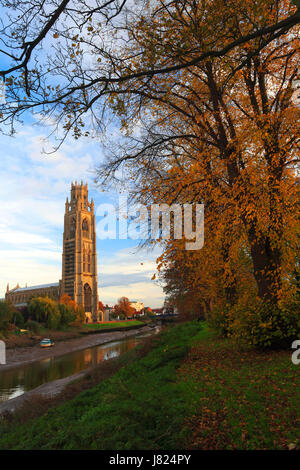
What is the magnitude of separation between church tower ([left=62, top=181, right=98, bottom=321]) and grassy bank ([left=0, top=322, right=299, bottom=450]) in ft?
409

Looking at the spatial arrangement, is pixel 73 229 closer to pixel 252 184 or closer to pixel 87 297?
pixel 87 297

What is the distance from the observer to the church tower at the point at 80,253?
447 ft

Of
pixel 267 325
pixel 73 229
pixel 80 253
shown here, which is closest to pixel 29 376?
pixel 267 325

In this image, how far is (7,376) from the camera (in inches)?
1018

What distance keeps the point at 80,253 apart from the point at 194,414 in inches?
5483

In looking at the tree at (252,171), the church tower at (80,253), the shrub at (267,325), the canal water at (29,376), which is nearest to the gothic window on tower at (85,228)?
the church tower at (80,253)

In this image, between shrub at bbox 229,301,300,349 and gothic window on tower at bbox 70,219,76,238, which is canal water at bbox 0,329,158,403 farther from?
gothic window on tower at bbox 70,219,76,238

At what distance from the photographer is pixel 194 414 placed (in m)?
5.66

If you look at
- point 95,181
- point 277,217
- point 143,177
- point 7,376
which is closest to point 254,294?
point 277,217

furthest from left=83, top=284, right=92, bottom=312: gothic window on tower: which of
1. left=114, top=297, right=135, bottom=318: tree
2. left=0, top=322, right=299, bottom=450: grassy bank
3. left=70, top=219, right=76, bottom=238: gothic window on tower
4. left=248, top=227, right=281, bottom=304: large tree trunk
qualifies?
left=248, top=227, right=281, bottom=304: large tree trunk

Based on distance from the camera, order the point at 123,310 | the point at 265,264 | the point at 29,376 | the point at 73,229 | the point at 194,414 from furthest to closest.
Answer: the point at 73,229, the point at 123,310, the point at 29,376, the point at 265,264, the point at 194,414

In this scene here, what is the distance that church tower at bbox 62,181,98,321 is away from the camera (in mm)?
136250

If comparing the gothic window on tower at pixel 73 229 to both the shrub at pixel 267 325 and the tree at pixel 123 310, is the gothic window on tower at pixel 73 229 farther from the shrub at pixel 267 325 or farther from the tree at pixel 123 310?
the shrub at pixel 267 325
